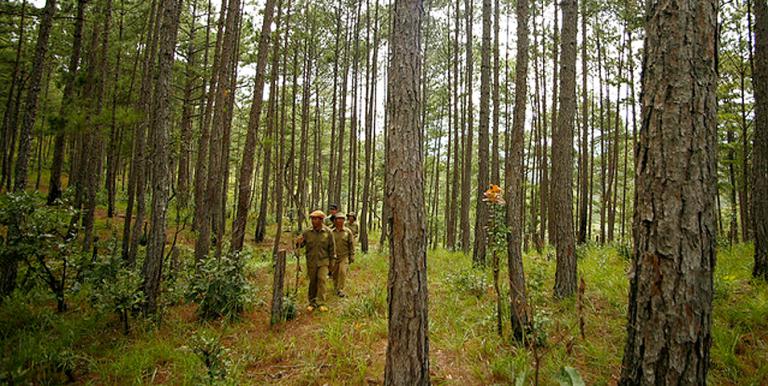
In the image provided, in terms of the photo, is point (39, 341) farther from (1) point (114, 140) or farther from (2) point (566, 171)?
(2) point (566, 171)

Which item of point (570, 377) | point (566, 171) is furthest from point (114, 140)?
point (570, 377)

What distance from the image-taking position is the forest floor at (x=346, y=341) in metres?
3.84

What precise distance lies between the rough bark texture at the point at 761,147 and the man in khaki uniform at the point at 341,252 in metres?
6.61

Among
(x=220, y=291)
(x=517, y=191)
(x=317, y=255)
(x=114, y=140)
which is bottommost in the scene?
(x=220, y=291)

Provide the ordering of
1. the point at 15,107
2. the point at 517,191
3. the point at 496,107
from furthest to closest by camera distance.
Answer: the point at 15,107, the point at 496,107, the point at 517,191

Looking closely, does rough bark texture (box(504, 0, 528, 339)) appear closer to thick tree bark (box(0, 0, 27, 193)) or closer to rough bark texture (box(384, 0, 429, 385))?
rough bark texture (box(384, 0, 429, 385))

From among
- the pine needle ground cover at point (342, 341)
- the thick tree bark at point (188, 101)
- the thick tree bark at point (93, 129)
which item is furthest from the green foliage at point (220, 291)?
the thick tree bark at point (188, 101)

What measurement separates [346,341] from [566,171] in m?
4.19

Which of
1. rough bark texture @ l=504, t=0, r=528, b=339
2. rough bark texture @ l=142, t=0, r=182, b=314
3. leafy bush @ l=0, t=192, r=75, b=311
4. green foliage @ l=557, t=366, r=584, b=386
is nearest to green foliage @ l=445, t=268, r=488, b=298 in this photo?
rough bark texture @ l=504, t=0, r=528, b=339

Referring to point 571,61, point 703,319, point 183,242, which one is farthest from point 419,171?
point 183,242

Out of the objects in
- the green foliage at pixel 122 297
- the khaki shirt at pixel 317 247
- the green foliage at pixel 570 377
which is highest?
the khaki shirt at pixel 317 247

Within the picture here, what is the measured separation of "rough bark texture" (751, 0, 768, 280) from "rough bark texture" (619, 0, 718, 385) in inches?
192

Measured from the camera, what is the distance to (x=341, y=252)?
23.7 feet

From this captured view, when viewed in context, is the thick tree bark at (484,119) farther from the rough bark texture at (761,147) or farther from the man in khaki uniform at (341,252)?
the rough bark texture at (761,147)
